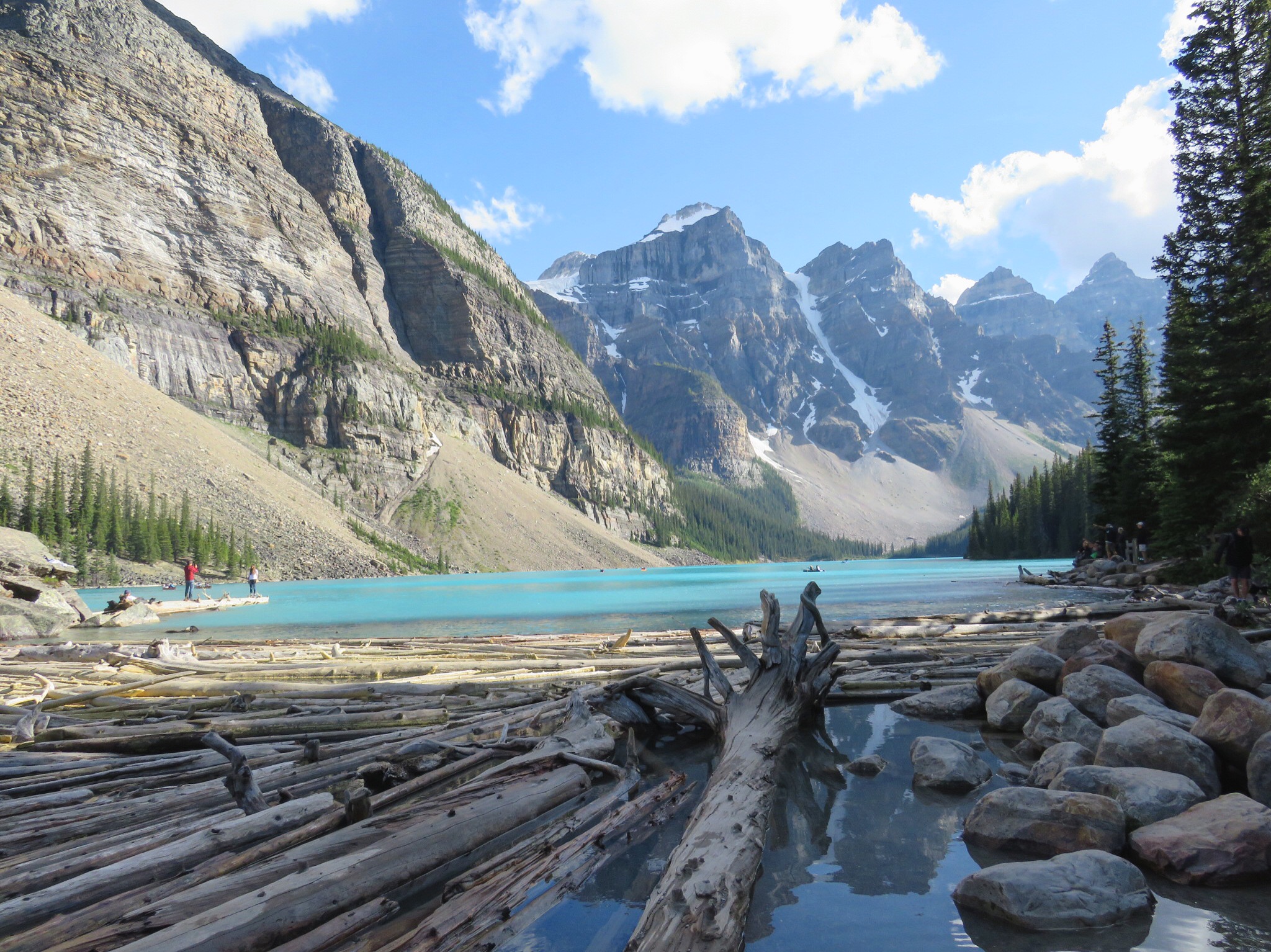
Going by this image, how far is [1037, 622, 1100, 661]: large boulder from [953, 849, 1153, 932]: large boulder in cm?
603

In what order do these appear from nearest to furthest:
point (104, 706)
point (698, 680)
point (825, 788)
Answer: point (825, 788), point (104, 706), point (698, 680)

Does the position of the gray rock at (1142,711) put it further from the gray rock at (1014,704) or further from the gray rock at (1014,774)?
the gray rock at (1014,704)

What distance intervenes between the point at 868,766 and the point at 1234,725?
3228 mm

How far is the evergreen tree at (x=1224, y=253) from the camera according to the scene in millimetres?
23188

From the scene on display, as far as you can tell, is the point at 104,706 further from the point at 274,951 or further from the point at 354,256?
the point at 354,256

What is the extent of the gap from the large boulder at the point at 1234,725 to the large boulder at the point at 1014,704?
2.35 meters

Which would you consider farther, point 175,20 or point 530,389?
point 530,389

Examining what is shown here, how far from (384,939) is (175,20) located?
621 ft

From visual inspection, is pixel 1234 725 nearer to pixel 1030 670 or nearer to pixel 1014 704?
pixel 1014 704

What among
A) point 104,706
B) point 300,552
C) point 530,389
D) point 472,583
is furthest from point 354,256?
point 104,706

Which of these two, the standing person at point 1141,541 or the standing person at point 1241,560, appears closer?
the standing person at point 1241,560

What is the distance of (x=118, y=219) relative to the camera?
4109 inches

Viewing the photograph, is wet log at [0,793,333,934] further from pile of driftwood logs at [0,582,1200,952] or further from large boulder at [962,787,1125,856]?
large boulder at [962,787,1125,856]

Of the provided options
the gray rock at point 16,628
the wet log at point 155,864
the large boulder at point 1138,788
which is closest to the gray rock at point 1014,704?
the large boulder at point 1138,788
